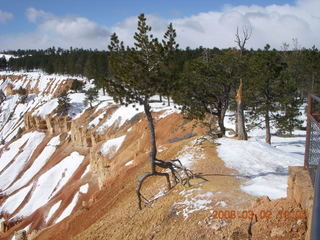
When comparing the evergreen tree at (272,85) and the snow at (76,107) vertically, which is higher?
the evergreen tree at (272,85)

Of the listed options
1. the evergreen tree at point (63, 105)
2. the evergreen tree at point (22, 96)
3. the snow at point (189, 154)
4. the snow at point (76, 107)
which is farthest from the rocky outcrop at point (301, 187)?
the evergreen tree at point (22, 96)

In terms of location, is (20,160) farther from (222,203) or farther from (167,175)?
(222,203)

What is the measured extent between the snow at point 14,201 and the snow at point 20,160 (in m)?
8.98

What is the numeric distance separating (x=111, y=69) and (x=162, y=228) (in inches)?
249

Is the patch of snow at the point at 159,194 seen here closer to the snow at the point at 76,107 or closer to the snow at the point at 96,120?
the snow at the point at 96,120

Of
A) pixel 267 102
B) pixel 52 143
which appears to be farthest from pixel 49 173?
pixel 267 102

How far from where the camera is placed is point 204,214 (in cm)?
802

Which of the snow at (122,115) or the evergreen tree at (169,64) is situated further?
the snow at (122,115)

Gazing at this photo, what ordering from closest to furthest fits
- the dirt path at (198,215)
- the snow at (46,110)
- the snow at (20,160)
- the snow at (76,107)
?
the dirt path at (198,215)
the snow at (20,160)
the snow at (76,107)
the snow at (46,110)

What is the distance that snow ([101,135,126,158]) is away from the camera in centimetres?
3730

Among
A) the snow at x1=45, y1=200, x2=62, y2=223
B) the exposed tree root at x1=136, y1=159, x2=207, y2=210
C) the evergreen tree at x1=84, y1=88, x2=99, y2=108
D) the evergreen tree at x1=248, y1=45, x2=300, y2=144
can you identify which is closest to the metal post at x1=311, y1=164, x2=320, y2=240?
the exposed tree root at x1=136, y1=159, x2=207, y2=210

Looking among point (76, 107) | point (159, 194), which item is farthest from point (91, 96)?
point (159, 194)

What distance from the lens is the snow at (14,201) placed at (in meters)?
40.9

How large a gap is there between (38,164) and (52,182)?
42.3 feet
